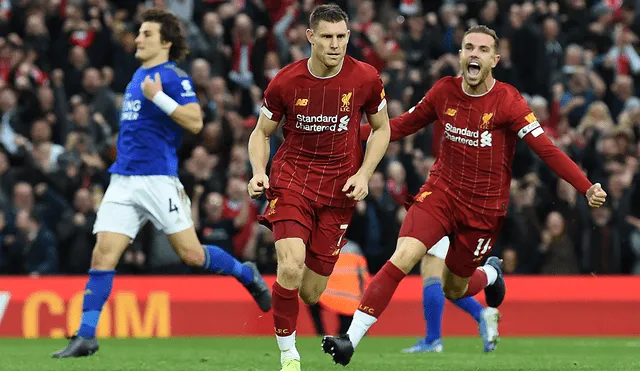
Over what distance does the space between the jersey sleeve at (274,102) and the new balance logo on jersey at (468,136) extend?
5.15ft

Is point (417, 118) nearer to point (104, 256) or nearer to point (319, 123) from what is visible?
point (319, 123)

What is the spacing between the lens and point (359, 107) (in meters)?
8.89

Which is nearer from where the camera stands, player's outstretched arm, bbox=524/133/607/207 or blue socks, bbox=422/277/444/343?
player's outstretched arm, bbox=524/133/607/207

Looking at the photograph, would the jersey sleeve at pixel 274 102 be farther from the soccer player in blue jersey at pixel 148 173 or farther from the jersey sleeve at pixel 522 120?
the jersey sleeve at pixel 522 120

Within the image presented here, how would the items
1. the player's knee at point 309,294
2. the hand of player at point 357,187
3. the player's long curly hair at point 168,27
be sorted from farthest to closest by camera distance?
the player's long curly hair at point 168,27 < the player's knee at point 309,294 < the hand of player at point 357,187

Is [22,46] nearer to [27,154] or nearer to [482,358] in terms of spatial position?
[27,154]

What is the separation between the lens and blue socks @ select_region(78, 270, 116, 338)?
10.2m

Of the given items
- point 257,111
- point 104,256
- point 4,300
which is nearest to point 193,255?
point 104,256

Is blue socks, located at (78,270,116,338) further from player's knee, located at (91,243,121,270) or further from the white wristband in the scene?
the white wristband

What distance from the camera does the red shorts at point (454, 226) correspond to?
9.59 meters

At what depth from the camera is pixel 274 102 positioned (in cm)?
876

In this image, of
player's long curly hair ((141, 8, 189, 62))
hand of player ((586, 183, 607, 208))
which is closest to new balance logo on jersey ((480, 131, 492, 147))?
hand of player ((586, 183, 607, 208))

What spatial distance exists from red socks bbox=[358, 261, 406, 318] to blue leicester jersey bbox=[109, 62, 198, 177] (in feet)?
7.70

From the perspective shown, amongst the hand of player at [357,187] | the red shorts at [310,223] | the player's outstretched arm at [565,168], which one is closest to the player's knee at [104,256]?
the red shorts at [310,223]
